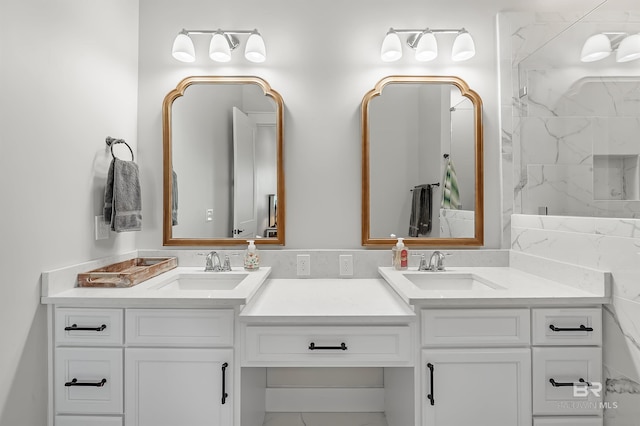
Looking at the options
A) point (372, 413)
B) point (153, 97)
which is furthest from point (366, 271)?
point (153, 97)

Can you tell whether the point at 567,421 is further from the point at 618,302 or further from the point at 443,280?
the point at 443,280

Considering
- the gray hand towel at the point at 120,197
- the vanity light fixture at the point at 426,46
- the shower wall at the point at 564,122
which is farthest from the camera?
the vanity light fixture at the point at 426,46

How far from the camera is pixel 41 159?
1432 millimetres

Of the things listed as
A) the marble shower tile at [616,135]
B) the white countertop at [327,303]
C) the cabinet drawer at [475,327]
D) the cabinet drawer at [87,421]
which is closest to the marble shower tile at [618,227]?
the marble shower tile at [616,135]

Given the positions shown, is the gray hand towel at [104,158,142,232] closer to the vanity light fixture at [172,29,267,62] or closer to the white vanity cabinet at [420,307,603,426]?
the vanity light fixture at [172,29,267,62]

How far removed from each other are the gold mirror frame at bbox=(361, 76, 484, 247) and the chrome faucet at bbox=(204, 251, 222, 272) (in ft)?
2.58

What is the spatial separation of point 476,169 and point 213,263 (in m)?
1.51

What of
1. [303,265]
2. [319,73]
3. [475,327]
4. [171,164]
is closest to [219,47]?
[319,73]

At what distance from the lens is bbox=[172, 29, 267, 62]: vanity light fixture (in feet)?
6.69

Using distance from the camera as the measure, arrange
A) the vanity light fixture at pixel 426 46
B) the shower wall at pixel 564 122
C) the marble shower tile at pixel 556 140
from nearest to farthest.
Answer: the shower wall at pixel 564 122
the marble shower tile at pixel 556 140
the vanity light fixture at pixel 426 46

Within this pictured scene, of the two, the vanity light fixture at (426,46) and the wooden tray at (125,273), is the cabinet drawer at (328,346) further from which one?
the vanity light fixture at (426,46)

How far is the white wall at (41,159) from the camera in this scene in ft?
4.23

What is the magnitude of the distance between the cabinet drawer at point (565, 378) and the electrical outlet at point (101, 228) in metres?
1.92

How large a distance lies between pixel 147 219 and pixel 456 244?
1711 mm
